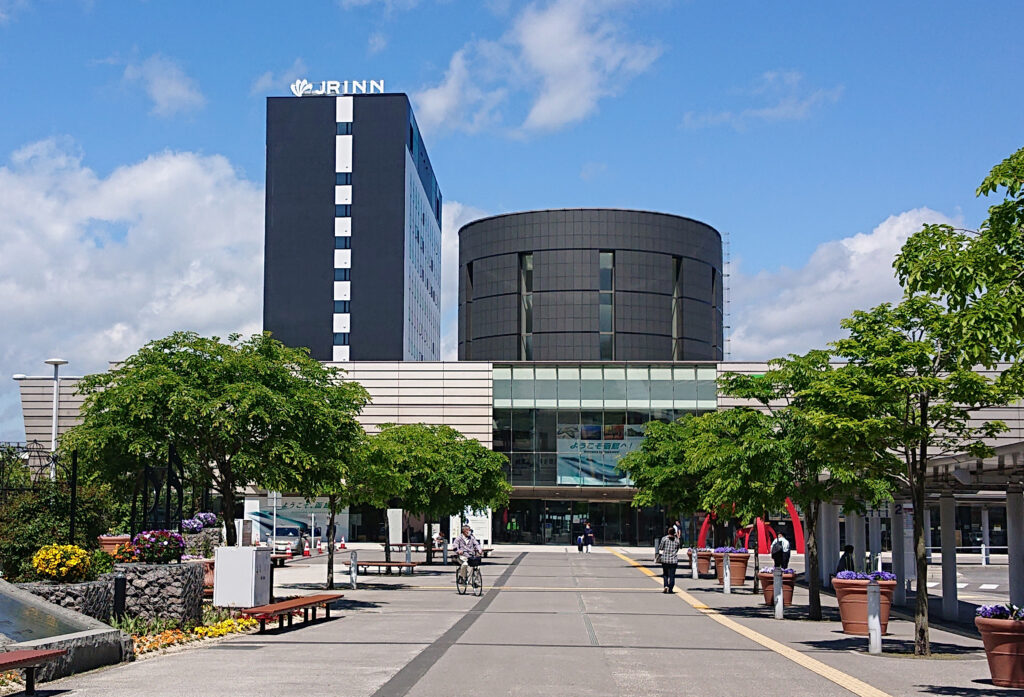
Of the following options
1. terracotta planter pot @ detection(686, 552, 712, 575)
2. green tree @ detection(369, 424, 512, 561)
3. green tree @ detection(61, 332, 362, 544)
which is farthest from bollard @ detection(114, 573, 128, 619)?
terracotta planter pot @ detection(686, 552, 712, 575)

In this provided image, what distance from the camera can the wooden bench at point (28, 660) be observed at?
11633 mm

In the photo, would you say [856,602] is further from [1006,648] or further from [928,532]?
[928,532]

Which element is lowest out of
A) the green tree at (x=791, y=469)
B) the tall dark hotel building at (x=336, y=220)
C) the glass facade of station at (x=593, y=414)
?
the green tree at (x=791, y=469)

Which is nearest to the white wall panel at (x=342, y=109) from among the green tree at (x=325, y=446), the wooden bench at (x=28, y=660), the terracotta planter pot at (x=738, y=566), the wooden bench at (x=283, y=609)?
the terracotta planter pot at (x=738, y=566)

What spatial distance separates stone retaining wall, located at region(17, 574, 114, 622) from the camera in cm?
1603

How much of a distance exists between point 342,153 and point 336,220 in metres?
6.20

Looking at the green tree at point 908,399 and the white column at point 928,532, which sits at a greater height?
the green tree at point 908,399

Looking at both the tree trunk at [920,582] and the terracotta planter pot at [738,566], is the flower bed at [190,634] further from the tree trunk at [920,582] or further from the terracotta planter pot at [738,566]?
the terracotta planter pot at [738,566]

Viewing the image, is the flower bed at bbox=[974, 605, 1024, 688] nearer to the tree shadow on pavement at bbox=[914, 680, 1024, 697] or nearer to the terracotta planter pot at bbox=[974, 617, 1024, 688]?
the terracotta planter pot at bbox=[974, 617, 1024, 688]

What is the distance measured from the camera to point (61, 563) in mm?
16469

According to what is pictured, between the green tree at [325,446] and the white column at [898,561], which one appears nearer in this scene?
the green tree at [325,446]

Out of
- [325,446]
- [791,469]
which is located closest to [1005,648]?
[791,469]

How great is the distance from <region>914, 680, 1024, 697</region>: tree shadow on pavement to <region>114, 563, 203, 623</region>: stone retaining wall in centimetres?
1188

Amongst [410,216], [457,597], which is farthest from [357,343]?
[457,597]
